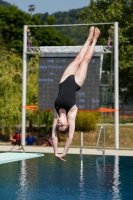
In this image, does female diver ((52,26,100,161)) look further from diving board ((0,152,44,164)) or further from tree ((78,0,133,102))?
tree ((78,0,133,102))

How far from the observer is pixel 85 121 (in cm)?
3162

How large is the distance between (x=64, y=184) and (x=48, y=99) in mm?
10389

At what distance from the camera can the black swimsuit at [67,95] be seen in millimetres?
10750

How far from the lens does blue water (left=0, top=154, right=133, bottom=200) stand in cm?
1316

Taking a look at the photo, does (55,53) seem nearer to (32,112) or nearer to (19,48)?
(32,112)

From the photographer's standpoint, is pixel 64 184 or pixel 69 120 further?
pixel 64 184

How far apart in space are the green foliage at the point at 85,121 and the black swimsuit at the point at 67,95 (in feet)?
66.5

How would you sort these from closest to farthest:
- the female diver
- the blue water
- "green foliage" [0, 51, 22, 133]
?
the female diver
the blue water
"green foliage" [0, 51, 22, 133]

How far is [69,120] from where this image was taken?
10.8 meters

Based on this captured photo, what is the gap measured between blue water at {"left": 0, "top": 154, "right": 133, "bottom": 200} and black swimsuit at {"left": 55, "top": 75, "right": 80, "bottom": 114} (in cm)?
295

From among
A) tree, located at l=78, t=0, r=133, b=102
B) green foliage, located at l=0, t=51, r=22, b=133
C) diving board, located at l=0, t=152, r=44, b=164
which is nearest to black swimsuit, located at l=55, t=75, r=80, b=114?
diving board, located at l=0, t=152, r=44, b=164

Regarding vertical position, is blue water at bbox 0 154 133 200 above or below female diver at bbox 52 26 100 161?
below

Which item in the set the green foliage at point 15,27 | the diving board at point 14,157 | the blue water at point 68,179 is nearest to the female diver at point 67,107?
the blue water at point 68,179

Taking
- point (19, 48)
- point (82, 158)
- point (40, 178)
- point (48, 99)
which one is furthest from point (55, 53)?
point (19, 48)
